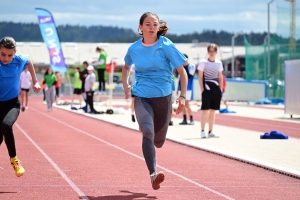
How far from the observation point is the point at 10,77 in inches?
368

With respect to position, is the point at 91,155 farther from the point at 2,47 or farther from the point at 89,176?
the point at 2,47


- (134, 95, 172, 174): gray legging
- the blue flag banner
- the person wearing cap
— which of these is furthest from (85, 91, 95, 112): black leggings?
(134, 95, 172, 174): gray legging

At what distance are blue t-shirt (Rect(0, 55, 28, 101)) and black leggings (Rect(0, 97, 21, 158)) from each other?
76mm

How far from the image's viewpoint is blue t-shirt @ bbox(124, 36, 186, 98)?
8617mm

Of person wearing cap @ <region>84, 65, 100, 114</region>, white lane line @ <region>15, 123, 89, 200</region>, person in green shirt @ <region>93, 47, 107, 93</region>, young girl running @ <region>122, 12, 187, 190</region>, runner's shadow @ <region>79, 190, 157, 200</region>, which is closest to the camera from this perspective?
runner's shadow @ <region>79, 190, 157, 200</region>

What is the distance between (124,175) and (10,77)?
79.2 inches

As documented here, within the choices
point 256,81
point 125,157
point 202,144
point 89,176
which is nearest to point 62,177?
point 89,176

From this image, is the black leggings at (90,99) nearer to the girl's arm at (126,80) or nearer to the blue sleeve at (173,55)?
the girl's arm at (126,80)

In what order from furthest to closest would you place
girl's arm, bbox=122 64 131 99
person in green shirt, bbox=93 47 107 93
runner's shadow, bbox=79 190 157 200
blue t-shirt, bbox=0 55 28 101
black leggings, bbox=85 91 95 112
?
1. person in green shirt, bbox=93 47 107 93
2. black leggings, bbox=85 91 95 112
3. blue t-shirt, bbox=0 55 28 101
4. girl's arm, bbox=122 64 131 99
5. runner's shadow, bbox=79 190 157 200

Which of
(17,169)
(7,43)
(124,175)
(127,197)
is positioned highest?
(7,43)

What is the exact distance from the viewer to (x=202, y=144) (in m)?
15.2

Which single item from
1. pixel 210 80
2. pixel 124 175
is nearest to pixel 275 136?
pixel 210 80

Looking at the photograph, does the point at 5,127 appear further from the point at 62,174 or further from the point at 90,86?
the point at 90,86

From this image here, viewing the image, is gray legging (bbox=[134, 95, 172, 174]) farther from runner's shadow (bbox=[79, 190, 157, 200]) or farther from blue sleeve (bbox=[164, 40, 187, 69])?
blue sleeve (bbox=[164, 40, 187, 69])
